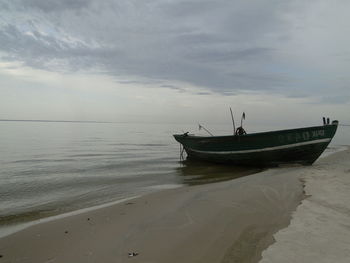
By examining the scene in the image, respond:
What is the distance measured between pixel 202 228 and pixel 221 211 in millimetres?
1188

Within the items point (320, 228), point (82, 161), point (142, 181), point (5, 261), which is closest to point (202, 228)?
point (320, 228)

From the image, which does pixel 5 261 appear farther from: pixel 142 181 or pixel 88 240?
pixel 142 181

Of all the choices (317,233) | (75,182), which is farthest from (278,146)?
(317,233)

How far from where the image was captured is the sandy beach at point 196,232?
4.30m

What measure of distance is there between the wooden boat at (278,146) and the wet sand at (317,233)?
7.08m

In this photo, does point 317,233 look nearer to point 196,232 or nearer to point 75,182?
point 196,232

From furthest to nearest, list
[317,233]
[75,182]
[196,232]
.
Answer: [75,182], [196,232], [317,233]

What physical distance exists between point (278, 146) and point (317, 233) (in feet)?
34.2

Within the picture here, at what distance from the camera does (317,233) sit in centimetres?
474

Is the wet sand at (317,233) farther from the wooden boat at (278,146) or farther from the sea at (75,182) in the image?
the wooden boat at (278,146)

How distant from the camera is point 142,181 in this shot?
42.1 feet

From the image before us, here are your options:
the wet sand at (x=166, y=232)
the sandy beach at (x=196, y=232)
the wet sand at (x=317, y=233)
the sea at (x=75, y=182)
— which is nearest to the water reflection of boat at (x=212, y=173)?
the sea at (x=75, y=182)

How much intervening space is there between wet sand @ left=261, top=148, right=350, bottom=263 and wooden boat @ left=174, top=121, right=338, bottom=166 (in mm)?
7081

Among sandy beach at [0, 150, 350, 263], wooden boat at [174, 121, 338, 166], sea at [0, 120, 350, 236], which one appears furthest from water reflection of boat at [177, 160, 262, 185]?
sandy beach at [0, 150, 350, 263]
